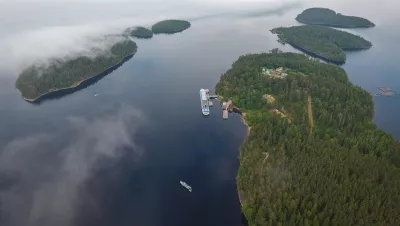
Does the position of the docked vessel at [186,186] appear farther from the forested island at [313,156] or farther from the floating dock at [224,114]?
the floating dock at [224,114]

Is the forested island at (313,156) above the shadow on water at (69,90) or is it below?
above

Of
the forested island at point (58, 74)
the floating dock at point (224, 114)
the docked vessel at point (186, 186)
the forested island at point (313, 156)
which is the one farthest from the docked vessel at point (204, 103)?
the forested island at point (58, 74)

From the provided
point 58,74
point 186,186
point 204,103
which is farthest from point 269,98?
point 58,74

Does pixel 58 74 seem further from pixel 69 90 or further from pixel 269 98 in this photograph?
pixel 269 98

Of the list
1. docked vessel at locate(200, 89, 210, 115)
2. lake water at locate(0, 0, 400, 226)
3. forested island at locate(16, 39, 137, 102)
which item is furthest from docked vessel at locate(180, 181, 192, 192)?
forested island at locate(16, 39, 137, 102)

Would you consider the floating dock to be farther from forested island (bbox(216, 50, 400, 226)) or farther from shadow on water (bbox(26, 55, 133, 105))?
shadow on water (bbox(26, 55, 133, 105))

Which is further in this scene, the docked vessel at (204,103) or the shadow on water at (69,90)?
the shadow on water at (69,90)

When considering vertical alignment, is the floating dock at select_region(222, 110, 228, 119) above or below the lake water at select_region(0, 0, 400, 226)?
above

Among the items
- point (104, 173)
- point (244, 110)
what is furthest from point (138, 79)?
point (104, 173)
